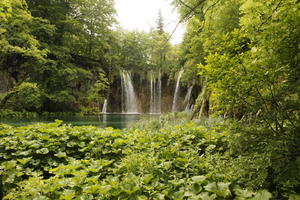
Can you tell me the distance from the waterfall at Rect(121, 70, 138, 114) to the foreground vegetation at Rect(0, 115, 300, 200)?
18562 mm

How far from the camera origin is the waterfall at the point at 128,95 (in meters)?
22.3

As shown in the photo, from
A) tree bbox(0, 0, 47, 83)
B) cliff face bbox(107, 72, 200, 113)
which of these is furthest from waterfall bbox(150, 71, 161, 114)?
tree bbox(0, 0, 47, 83)

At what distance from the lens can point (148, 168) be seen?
2.30 metres

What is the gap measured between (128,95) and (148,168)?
67.3ft

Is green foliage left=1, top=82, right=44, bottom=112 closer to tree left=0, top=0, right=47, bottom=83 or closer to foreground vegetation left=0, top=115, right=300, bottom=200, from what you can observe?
tree left=0, top=0, right=47, bottom=83

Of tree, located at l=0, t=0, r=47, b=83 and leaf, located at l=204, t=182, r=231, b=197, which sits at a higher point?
tree, located at l=0, t=0, r=47, b=83

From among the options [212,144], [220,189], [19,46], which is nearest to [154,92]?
[19,46]

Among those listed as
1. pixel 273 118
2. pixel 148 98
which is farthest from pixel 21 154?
pixel 148 98

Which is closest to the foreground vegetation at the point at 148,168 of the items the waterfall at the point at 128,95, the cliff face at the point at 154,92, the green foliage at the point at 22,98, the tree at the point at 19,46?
the green foliage at the point at 22,98

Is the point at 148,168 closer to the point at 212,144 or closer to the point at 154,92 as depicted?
the point at 212,144

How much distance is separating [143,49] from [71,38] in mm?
12203

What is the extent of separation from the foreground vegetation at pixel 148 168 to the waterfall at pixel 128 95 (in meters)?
18.6

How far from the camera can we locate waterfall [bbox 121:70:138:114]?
73.0ft

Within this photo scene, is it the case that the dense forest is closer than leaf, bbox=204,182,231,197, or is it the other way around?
leaf, bbox=204,182,231,197
